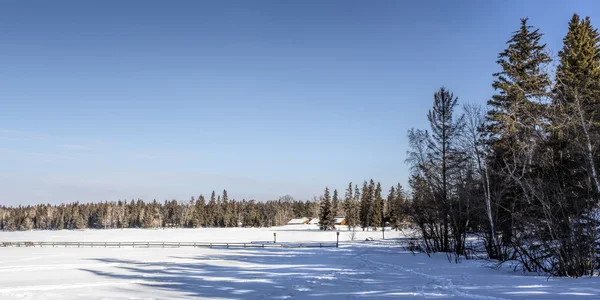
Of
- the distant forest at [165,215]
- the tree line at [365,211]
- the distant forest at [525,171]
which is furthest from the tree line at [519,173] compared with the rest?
the distant forest at [165,215]

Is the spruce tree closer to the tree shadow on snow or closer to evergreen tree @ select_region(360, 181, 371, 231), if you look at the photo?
evergreen tree @ select_region(360, 181, 371, 231)

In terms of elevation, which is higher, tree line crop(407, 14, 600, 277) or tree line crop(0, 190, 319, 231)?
tree line crop(407, 14, 600, 277)

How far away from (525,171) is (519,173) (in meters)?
3.46

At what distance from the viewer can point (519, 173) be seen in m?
17.9

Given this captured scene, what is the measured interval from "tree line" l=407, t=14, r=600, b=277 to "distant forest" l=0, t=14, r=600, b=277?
0.15 feet

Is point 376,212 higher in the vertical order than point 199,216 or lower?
higher

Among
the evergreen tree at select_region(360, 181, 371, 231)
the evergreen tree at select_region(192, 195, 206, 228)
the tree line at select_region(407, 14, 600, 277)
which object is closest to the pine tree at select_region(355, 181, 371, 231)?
the evergreen tree at select_region(360, 181, 371, 231)

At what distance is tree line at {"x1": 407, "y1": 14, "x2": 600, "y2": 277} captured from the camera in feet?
39.2

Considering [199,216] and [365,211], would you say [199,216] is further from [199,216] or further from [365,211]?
[365,211]

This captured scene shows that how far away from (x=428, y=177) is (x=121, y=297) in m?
19.6

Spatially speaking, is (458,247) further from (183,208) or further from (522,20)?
(183,208)

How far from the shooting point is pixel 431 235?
26.7 m

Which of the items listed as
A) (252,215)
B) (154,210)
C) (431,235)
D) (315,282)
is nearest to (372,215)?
(252,215)

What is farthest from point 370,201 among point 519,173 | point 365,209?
point 519,173
